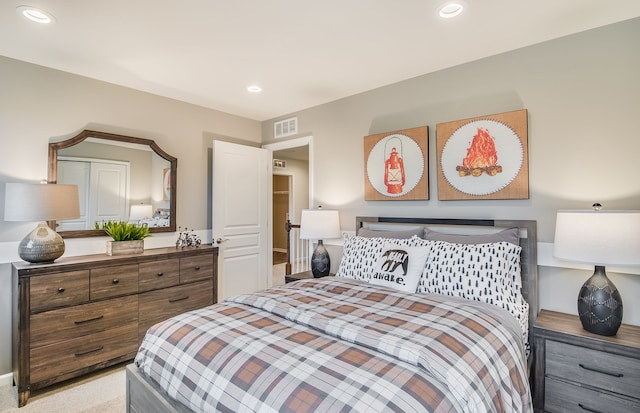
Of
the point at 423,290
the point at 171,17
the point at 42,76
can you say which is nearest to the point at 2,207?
the point at 42,76

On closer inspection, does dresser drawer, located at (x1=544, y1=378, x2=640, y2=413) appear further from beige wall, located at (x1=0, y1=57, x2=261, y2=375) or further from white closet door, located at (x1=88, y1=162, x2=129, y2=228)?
white closet door, located at (x1=88, y1=162, x2=129, y2=228)

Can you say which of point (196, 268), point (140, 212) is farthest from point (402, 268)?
point (140, 212)

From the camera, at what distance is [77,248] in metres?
2.83

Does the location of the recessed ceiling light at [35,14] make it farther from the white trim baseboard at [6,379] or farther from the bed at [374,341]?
the white trim baseboard at [6,379]

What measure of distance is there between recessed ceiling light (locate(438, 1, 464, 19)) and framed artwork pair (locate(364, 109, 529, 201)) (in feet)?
2.86

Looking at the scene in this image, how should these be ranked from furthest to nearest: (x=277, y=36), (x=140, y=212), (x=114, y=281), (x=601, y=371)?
(x=140, y=212) → (x=114, y=281) → (x=277, y=36) → (x=601, y=371)

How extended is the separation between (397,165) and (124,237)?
2550 millimetres

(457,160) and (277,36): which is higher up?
(277,36)

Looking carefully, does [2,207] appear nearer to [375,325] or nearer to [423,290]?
[375,325]

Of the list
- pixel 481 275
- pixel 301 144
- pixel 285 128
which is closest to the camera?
pixel 481 275

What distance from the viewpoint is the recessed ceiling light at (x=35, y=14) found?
1.91 metres

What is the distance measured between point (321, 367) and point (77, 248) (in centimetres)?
268

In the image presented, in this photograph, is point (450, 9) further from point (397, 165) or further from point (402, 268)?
point (402, 268)

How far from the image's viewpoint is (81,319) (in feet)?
8.22
